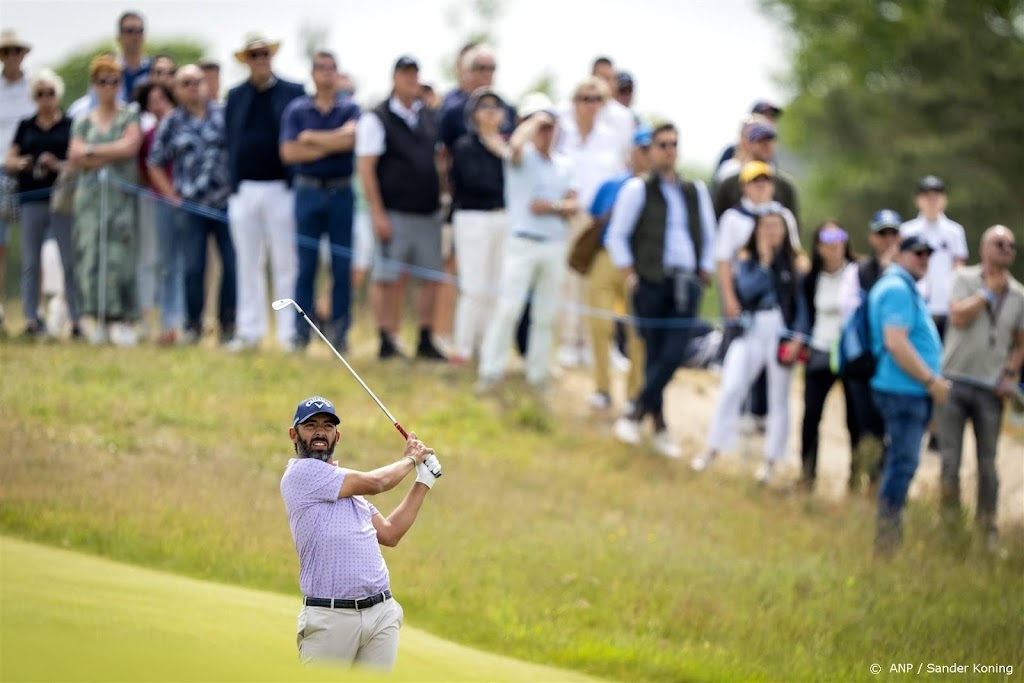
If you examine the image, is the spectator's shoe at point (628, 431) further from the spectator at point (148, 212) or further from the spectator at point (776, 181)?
the spectator at point (148, 212)

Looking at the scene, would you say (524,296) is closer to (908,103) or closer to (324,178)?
(324,178)

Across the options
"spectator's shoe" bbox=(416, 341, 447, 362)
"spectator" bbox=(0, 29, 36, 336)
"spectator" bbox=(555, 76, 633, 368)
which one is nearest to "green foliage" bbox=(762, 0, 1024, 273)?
"spectator" bbox=(555, 76, 633, 368)

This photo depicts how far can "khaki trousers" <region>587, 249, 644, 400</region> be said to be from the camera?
17688 millimetres

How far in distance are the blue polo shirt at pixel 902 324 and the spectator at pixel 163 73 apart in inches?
290

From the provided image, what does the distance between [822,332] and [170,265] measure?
6259mm

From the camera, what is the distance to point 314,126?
56.1ft

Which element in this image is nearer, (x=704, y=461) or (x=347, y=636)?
(x=347, y=636)

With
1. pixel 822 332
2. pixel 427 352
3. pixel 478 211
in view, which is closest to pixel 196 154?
pixel 478 211

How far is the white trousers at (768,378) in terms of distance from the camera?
16.5 meters

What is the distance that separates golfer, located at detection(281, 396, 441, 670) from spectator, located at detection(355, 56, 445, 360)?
8.84 meters

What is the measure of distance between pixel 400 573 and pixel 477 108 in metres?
5.93

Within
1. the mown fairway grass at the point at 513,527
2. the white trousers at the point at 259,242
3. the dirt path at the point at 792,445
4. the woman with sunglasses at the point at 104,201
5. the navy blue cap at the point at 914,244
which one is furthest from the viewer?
the white trousers at the point at 259,242

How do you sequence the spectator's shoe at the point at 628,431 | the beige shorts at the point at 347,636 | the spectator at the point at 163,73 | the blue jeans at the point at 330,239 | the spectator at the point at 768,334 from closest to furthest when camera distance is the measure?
the beige shorts at the point at 347,636 < the spectator at the point at 768,334 < the spectator's shoe at the point at 628,431 < the blue jeans at the point at 330,239 < the spectator at the point at 163,73

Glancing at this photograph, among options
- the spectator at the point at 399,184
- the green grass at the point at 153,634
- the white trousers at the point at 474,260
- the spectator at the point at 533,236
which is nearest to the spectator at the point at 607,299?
the spectator at the point at 533,236
